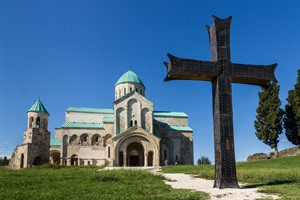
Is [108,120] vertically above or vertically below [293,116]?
above

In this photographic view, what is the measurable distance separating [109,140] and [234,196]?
31602 mm

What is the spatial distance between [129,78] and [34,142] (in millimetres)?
15426

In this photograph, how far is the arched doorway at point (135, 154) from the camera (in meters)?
38.5

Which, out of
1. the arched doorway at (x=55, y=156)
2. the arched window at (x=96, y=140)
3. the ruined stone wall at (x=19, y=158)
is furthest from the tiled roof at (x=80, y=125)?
the arched doorway at (x=55, y=156)

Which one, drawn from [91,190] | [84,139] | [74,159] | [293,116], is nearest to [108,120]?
[84,139]

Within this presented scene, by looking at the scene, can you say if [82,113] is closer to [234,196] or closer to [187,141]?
[187,141]

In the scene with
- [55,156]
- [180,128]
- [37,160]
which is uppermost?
[180,128]

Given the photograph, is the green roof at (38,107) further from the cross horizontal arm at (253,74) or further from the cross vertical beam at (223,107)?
the cross horizontal arm at (253,74)

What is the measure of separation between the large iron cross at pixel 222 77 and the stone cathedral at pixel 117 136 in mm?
24968

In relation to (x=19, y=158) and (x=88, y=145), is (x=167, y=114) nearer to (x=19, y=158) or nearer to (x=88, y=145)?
(x=88, y=145)

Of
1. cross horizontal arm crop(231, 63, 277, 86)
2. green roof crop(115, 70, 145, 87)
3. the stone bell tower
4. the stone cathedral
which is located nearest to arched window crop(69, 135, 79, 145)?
the stone cathedral

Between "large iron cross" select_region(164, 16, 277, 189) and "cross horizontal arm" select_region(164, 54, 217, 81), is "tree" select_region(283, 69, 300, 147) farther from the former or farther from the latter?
"cross horizontal arm" select_region(164, 54, 217, 81)

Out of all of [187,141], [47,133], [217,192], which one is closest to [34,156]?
[47,133]

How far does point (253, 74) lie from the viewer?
11.5 m
